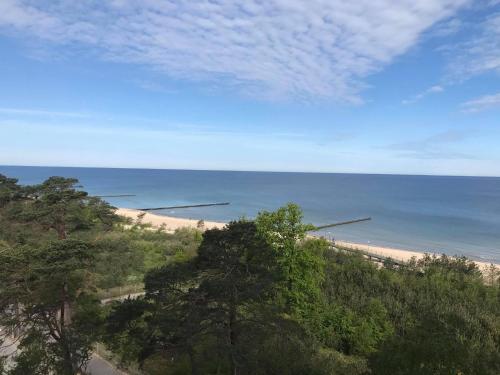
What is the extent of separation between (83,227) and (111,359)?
265 inches

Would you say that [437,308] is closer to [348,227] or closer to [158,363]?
[158,363]

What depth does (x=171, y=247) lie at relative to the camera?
1396 inches

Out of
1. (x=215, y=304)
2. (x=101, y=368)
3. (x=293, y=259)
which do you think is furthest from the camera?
(x=293, y=259)

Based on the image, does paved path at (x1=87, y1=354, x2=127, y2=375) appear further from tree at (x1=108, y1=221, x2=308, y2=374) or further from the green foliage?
tree at (x1=108, y1=221, x2=308, y2=374)

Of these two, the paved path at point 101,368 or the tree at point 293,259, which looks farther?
the tree at point 293,259

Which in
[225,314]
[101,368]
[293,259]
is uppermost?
[225,314]

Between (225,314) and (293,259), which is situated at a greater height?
(225,314)

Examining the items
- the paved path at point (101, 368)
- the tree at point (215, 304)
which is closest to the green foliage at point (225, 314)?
the tree at point (215, 304)

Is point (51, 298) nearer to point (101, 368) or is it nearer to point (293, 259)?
point (101, 368)

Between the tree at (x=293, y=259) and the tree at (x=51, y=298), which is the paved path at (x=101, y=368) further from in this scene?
the tree at (x=293, y=259)

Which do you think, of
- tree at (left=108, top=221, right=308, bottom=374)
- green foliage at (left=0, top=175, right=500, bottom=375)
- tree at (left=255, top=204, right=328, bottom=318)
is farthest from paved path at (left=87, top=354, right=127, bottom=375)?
tree at (left=255, top=204, right=328, bottom=318)

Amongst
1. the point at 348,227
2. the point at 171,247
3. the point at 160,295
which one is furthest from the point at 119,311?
the point at 348,227

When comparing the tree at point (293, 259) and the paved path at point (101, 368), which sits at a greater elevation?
the tree at point (293, 259)

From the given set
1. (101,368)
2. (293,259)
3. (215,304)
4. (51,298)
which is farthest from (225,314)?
(293,259)
